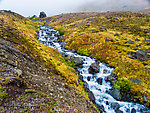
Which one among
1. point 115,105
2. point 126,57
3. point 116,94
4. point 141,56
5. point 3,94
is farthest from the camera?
point 126,57

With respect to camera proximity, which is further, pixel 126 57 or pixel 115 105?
pixel 126 57

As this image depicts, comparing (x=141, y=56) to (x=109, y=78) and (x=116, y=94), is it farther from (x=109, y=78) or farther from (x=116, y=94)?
(x=116, y=94)

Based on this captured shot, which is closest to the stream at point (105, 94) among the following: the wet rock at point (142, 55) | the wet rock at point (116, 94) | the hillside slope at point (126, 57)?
the wet rock at point (116, 94)

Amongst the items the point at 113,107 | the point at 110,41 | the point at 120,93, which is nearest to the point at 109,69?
the point at 120,93

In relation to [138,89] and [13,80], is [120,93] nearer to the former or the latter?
[138,89]

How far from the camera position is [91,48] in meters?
27.9

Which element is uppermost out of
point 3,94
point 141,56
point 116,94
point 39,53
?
point 39,53

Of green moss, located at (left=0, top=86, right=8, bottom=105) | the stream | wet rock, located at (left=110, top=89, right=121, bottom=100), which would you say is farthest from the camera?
wet rock, located at (left=110, top=89, right=121, bottom=100)

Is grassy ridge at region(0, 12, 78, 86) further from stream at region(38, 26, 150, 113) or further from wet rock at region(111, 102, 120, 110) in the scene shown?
wet rock at region(111, 102, 120, 110)

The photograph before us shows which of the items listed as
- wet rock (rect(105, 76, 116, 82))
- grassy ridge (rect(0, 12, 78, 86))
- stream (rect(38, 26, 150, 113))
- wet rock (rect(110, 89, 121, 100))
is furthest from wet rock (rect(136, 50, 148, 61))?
grassy ridge (rect(0, 12, 78, 86))

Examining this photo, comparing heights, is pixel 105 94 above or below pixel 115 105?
above

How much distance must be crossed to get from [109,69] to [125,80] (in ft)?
13.9

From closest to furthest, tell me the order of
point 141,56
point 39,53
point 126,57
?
point 39,53, point 141,56, point 126,57

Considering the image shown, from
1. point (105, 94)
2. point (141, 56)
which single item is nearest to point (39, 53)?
point (105, 94)
